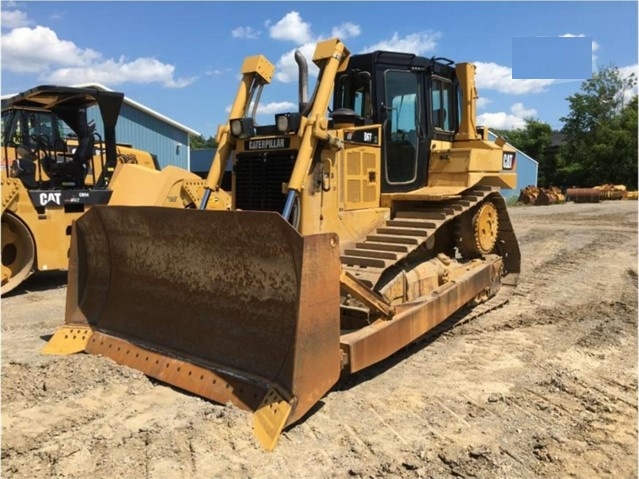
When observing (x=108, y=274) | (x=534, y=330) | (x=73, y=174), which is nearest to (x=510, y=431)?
(x=534, y=330)

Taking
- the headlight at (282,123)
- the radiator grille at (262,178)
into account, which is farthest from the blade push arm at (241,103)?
the headlight at (282,123)

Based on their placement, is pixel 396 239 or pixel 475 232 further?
pixel 475 232

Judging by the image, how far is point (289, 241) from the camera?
11.8ft

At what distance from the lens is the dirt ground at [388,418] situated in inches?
123

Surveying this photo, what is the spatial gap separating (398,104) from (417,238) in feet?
5.28

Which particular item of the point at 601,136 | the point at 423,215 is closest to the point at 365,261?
the point at 423,215

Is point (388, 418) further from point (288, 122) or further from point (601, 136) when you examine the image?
point (601, 136)

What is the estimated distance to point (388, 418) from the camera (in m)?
3.79

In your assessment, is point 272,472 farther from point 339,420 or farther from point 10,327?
point 10,327

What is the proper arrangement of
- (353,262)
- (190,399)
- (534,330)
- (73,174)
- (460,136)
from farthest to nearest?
(73,174)
(460,136)
(534,330)
(353,262)
(190,399)

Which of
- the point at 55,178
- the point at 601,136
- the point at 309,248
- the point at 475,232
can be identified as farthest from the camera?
the point at 601,136

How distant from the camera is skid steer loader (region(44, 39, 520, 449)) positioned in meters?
3.74

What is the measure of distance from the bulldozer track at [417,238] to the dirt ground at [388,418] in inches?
32.7

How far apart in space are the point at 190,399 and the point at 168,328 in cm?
84
